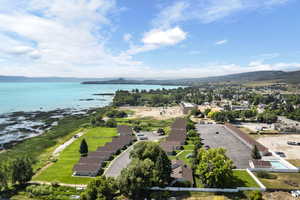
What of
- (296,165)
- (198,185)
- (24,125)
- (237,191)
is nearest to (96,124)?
(24,125)

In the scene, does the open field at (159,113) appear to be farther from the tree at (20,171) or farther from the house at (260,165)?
the tree at (20,171)

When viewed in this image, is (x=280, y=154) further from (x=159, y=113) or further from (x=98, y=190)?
(x=159, y=113)

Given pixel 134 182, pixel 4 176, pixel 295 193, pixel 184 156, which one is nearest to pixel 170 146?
pixel 184 156

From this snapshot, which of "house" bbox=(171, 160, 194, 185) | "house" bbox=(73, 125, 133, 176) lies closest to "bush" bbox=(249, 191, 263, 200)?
"house" bbox=(171, 160, 194, 185)

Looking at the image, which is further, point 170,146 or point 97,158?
point 170,146

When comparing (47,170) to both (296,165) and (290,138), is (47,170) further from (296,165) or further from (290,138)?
(290,138)

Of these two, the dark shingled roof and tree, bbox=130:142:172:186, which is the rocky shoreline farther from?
the dark shingled roof
